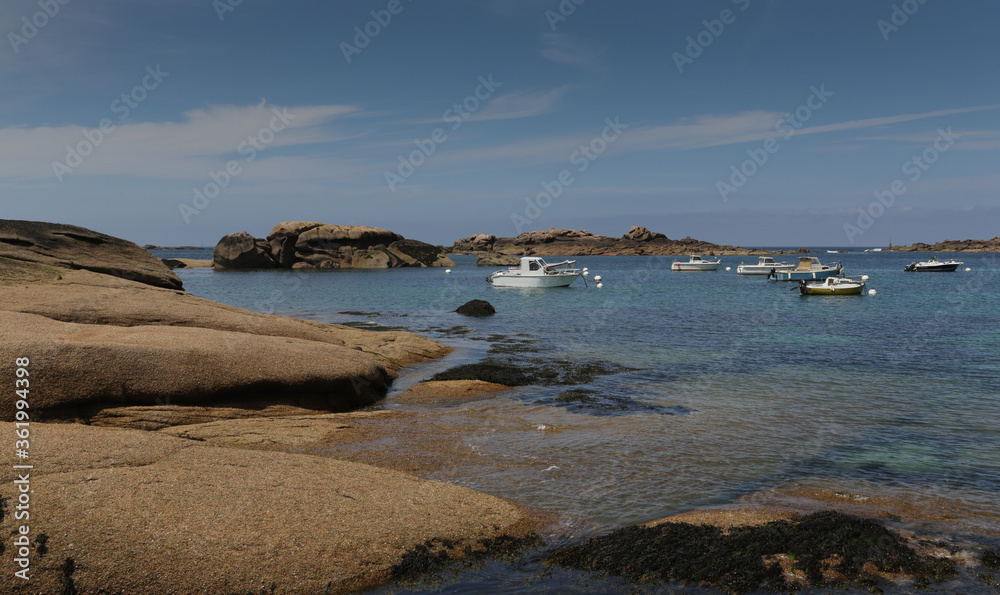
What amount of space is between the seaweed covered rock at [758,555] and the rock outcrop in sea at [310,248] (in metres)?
104

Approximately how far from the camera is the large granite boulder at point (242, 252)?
101m

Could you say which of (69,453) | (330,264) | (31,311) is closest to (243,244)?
(330,264)

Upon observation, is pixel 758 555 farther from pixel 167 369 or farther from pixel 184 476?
pixel 167 369

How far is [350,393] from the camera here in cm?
1370

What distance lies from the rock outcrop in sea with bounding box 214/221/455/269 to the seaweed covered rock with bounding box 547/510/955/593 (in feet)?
342

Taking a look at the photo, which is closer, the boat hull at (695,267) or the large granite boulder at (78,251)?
the large granite boulder at (78,251)

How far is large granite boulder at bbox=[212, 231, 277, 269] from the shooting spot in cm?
10125

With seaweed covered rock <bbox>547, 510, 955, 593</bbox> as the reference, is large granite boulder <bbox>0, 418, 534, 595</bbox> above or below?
above

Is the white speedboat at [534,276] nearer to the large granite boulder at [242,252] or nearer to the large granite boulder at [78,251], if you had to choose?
the large granite boulder at [78,251]

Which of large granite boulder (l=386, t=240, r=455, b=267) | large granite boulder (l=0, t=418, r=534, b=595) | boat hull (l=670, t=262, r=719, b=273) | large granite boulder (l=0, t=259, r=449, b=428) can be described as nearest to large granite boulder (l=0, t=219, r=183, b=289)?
large granite boulder (l=0, t=259, r=449, b=428)

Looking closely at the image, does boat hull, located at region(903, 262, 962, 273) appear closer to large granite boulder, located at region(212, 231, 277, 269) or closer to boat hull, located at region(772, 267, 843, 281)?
boat hull, located at region(772, 267, 843, 281)

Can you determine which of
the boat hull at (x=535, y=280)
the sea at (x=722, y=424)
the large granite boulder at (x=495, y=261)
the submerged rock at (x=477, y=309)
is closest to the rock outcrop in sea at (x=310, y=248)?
the large granite boulder at (x=495, y=261)

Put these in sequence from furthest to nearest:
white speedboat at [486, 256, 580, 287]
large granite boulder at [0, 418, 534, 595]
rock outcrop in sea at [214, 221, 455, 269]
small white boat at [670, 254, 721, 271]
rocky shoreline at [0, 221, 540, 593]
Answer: small white boat at [670, 254, 721, 271], rock outcrop in sea at [214, 221, 455, 269], white speedboat at [486, 256, 580, 287], rocky shoreline at [0, 221, 540, 593], large granite boulder at [0, 418, 534, 595]

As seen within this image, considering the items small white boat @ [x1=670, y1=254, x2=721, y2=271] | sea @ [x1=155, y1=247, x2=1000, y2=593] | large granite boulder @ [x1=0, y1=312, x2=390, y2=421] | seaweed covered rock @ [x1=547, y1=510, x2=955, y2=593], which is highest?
small white boat @ [x1=670, y1=254, x2=721, y2=271]
